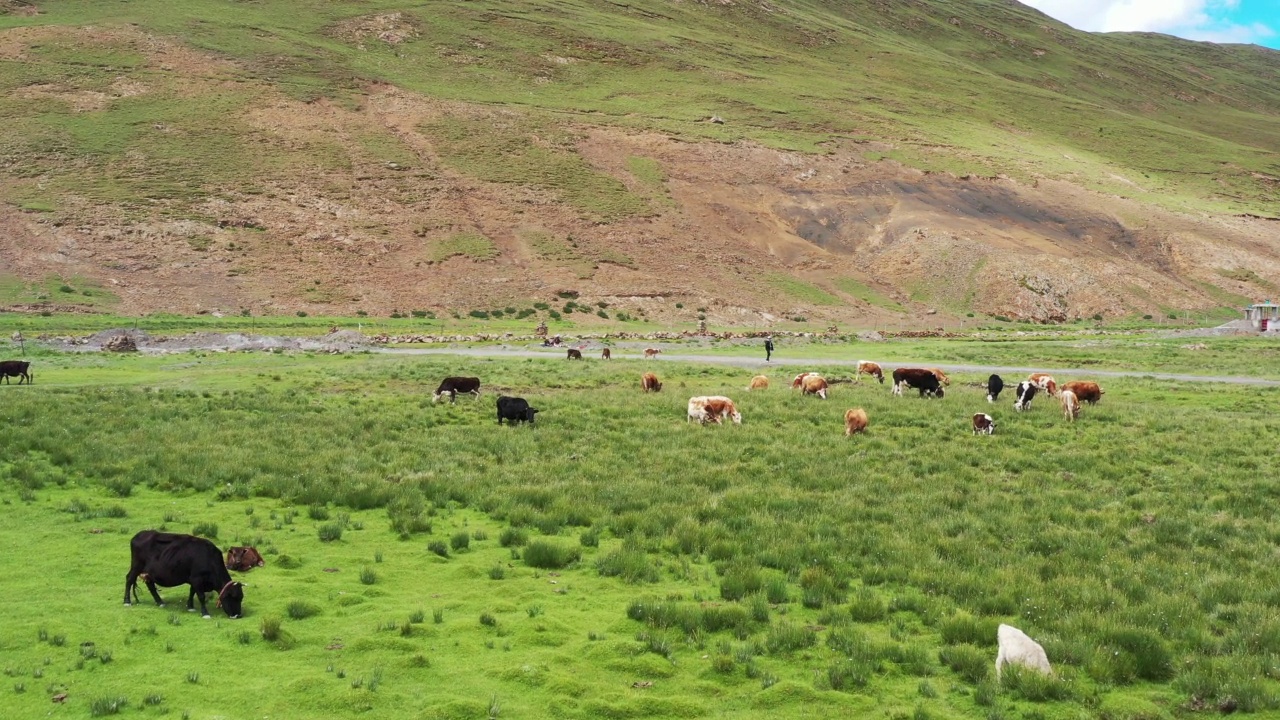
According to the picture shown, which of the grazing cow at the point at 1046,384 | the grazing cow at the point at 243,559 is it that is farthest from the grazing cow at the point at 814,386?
the grazing cow at the point at 243,559

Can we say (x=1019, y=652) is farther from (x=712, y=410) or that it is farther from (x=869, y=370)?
(x=869, y=370)

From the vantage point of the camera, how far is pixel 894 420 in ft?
78.6

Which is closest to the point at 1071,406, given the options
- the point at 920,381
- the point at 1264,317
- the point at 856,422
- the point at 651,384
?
the point at 920,381

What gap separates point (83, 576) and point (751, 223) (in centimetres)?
9392

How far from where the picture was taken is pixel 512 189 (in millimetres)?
96375

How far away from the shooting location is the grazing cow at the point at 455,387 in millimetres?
27078

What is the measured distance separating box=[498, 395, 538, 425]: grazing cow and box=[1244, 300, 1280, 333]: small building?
81.7m

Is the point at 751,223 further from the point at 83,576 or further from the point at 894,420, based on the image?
the point at 83,576

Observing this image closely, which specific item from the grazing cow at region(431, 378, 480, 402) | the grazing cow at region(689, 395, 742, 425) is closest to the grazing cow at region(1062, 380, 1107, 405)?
the grazing cow at region(689, 395, 742, 425)

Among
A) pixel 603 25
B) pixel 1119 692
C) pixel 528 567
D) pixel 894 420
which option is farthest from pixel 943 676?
pixel 603 25

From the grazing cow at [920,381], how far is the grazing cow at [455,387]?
1475cm

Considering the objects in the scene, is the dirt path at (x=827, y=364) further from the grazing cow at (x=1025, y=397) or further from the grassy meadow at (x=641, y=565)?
the grassy meadow at (x=641, y=565)

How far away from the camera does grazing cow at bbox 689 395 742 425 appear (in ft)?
77.5

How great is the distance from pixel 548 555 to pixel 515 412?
11356 millimetres
